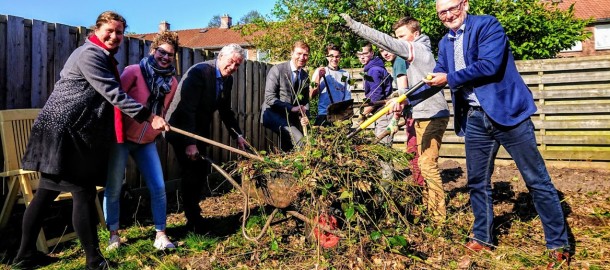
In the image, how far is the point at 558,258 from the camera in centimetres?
277

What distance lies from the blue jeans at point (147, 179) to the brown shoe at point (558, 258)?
105 inches

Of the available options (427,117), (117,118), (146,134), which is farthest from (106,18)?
(427,117)

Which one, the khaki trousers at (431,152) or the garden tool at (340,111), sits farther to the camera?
the khaki trousers at (431,152)

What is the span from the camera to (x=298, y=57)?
439 cm

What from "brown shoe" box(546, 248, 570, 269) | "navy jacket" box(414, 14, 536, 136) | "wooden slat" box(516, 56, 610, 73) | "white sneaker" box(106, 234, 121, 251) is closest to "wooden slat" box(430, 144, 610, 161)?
"wooden slat" box(516, 56, 610, 73)

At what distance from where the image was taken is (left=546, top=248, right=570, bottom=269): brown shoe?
2756mm

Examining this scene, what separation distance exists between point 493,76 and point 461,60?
27cm

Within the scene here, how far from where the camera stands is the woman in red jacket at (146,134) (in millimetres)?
3189

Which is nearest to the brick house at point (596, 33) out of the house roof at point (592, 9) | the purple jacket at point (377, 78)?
the house roof at point (592, 9)

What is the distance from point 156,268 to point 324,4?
10.0 metres

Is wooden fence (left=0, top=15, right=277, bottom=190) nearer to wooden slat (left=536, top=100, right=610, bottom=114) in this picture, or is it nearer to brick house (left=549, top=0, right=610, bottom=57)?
wooden slat (left=536, top=100, right=610, bottom=114)

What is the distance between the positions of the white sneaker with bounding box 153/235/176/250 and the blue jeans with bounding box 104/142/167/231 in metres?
0.07

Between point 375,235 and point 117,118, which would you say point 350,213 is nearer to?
point 375,235

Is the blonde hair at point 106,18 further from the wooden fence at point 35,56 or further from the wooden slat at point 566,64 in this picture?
the wooden slat at point 566,64
